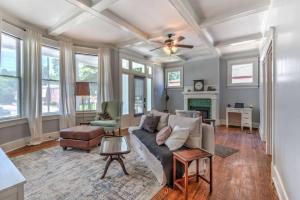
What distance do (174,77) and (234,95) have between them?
289cm

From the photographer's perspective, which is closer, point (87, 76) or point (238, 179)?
point (238, 179)

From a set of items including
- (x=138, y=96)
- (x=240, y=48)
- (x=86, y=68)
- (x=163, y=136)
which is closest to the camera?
(x=163, y=136)

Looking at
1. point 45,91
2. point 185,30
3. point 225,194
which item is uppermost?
point 185,30

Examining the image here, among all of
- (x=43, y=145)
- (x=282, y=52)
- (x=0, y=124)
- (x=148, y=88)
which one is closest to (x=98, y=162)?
(x=43, y=145)

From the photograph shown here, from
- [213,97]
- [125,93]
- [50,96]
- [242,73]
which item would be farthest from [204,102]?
[50,96]

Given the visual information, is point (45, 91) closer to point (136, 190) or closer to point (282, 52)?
point (136, 190)

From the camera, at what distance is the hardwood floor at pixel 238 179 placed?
2.08 metres

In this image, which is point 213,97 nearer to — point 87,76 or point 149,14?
point 149,14

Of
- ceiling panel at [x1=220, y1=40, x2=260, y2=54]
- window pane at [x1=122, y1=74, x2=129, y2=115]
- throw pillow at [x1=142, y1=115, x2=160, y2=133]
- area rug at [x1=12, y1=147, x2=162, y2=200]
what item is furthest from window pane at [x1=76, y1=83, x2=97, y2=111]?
ceiling panel at [x1=220, y1=40, x2=260, y2=54]

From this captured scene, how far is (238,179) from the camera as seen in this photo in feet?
8.18

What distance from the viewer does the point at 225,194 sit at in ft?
6.95

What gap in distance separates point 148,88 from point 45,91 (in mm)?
4109

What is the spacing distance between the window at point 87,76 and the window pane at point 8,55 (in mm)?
1586

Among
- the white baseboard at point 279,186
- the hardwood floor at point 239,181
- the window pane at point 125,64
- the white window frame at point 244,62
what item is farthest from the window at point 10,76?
the white window frame at point 244,62
